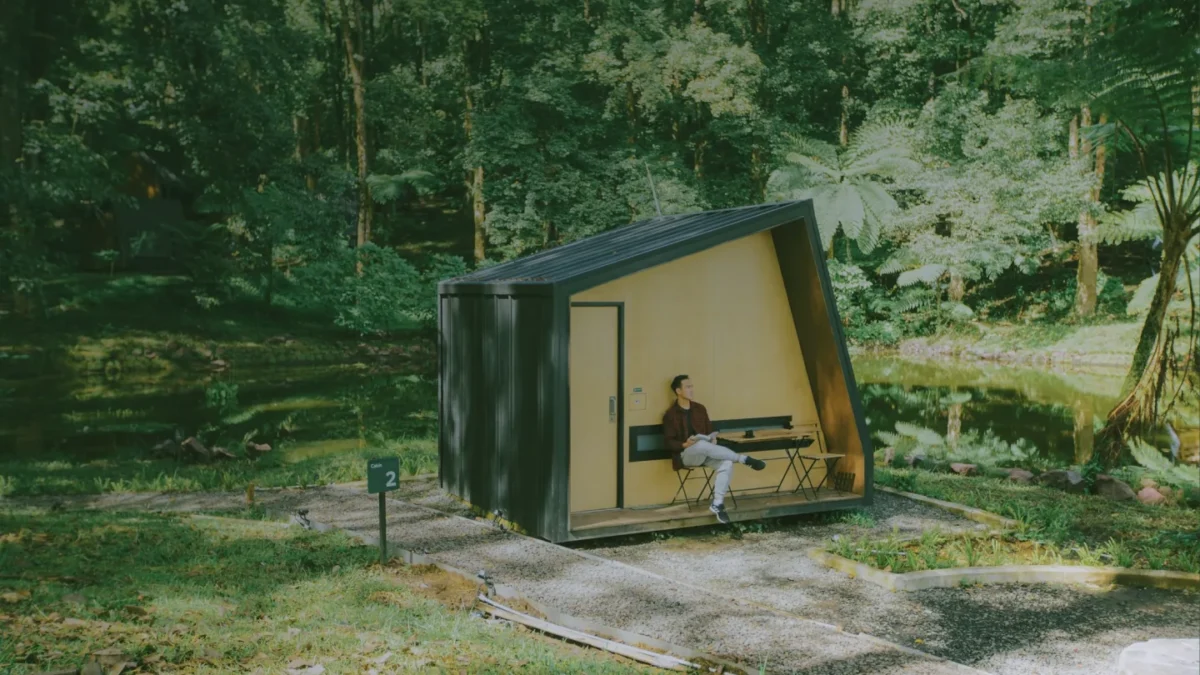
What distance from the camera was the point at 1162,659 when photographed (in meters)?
2.94

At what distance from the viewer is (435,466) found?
1305cm

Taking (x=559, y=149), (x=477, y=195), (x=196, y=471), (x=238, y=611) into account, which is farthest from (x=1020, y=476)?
(x=477, y=195)

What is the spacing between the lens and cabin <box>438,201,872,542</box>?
8766 mm

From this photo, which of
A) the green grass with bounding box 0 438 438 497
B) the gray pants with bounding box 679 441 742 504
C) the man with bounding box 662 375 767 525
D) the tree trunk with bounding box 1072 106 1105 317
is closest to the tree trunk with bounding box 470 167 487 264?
the green grass with bounding box 0 438 438 497

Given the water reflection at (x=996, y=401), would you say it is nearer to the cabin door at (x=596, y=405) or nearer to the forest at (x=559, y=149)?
the forest at (x=559, y=149)

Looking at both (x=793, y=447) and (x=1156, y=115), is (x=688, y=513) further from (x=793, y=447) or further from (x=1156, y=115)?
(x=1156, y=115)

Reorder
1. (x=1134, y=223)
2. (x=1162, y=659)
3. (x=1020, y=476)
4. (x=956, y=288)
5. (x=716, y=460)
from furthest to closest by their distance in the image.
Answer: (x=956, y=288) < (x=1134, y=223) < (x=1020, y=476) < (x=716, y=460) < (x=1162, y=659)

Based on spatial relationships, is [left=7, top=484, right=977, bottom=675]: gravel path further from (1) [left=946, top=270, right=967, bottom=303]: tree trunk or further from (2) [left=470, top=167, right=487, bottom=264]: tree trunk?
(1) [left=946, top=270, right=967, bottom=303]: tree trunk

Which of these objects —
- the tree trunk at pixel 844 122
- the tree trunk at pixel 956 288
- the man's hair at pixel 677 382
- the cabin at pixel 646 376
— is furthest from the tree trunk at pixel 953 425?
the tree trunk at pixel 844 122

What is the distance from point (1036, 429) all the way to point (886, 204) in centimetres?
1263

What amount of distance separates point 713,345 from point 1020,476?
16.4 feet

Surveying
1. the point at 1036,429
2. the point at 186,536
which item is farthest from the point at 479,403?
the point at 1036,429

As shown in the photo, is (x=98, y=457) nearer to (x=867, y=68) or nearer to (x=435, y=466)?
(x=435, y=466)

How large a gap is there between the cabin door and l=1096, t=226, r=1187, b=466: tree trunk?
6622 millimetres
